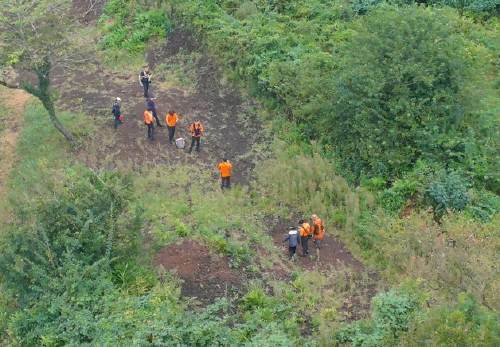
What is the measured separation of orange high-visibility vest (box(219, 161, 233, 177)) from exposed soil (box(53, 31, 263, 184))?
742 millimetres

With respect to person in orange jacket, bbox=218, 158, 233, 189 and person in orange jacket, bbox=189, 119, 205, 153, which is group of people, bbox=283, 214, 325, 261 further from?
person in orange jacket, bbox=189, 119, 205, 153

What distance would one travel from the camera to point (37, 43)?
19156 millimetres

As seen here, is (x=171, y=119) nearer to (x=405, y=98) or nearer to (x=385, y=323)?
(x=405, y=98)

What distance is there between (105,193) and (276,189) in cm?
536

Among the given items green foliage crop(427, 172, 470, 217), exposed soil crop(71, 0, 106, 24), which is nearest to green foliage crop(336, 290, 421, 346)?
green foliage crop(427, 172, 470, 217)

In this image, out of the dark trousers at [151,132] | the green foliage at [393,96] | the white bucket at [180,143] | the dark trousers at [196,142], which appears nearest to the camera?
the green foliage at [393,96]

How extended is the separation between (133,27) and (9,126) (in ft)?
22.1

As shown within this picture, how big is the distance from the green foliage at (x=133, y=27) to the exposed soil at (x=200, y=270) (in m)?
11.3

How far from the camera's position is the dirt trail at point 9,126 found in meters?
18.3

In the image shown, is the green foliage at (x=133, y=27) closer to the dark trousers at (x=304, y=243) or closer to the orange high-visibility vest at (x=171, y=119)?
the orange high-visibility vest at (x=171, y=119)

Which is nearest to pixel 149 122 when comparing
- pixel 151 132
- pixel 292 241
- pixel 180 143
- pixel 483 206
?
pixel 151 132

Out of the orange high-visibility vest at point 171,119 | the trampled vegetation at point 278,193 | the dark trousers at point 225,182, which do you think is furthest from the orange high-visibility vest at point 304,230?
the orange high-visibility vest at point 171,119

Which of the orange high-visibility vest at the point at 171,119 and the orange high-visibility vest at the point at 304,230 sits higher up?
the orange high-visibility vest at the point at 171,119

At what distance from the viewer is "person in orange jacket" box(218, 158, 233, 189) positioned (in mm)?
16594
